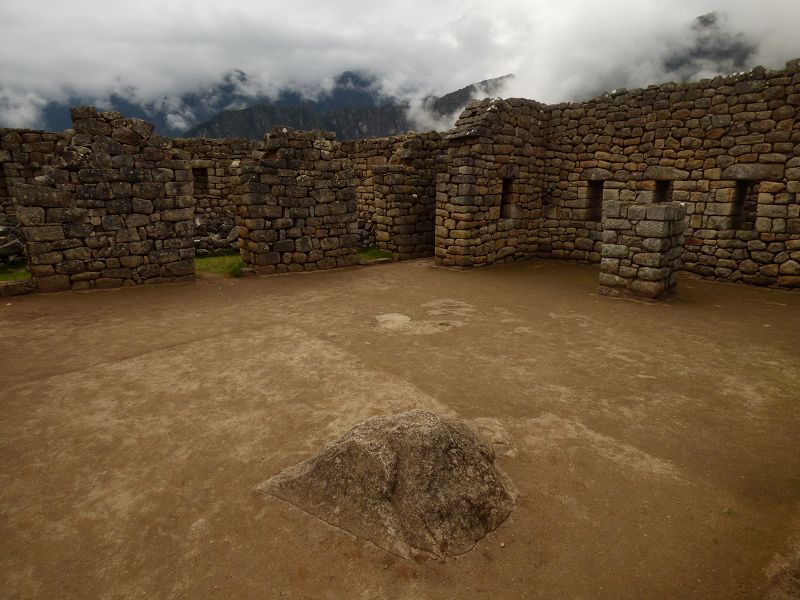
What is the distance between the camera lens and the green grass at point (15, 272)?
368 inches

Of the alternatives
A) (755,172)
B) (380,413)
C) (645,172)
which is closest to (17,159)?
(380,413)

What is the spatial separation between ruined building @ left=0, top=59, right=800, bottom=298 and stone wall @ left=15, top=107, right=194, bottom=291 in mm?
24

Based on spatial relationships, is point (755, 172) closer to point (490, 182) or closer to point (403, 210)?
point (490, 182)

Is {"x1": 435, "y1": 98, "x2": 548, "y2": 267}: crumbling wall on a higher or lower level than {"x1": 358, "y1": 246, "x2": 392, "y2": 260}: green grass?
higher

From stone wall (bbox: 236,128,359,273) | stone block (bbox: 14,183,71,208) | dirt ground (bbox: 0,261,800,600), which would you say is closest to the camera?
dirt ground (bbox: 0,261,800,600)

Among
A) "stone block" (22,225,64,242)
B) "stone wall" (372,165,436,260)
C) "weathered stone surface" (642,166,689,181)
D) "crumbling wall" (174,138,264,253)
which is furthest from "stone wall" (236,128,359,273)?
"weathered stone surface" (642,166,689,181)

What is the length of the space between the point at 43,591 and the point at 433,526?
6.66 feet

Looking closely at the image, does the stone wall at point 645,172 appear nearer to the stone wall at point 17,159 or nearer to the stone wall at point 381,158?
the stone wall at point 381,158

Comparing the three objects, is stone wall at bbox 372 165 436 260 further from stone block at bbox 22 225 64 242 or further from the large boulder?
the large boulder

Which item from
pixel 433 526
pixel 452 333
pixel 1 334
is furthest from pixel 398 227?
pixel 433 526

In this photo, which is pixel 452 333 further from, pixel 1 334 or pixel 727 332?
pixel 1 334

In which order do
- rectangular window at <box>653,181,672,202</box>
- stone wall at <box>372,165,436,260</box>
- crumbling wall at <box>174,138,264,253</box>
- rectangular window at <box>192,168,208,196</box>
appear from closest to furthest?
rectangular window at <box>653,181,672,202</box>
stone wall at <box>372,165,436,260</box>
crumbling wall at <box>174,138,264,253</box>
rectangular window at <box>192,168,208,196</box>

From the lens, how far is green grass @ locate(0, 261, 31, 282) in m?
9.35

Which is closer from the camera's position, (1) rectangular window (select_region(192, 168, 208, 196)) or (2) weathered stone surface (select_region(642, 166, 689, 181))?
(2) weathered stone surface (select_region(642, 166, 689, 181))
